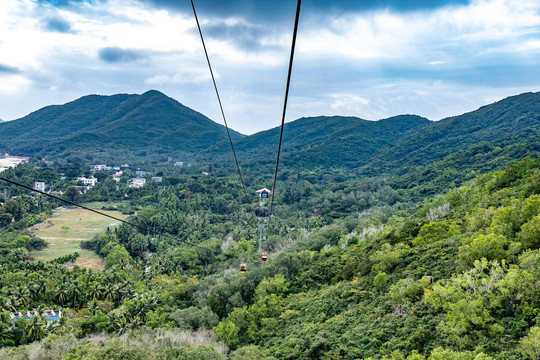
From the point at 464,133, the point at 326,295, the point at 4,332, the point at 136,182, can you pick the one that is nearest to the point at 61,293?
the point at 4,332

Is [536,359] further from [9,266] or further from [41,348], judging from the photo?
[9,266]

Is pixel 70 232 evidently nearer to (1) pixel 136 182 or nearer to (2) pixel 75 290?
(2) pixel 75 290

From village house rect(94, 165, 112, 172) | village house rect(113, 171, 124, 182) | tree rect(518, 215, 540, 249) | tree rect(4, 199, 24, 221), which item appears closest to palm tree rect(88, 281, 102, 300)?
tree rect(518, 215, 540, 249)

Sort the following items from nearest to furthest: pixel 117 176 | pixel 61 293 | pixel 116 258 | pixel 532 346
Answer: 1. pixel 532 346
2. pixel 61 293
3. pixel 116 258
4. pixel 117 176

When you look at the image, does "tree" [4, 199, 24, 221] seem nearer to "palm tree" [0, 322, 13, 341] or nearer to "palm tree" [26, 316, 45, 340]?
"palm tree" [0, 322, 13, 341]

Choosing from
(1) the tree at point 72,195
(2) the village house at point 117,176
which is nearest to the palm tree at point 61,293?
(1) the tree at point 72,195

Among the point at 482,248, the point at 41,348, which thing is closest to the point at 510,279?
the point at 482,248
